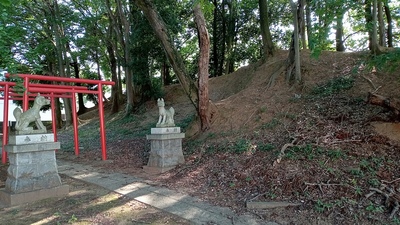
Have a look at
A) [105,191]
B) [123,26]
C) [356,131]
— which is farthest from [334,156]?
[123,26]

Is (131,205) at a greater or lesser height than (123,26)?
lesser

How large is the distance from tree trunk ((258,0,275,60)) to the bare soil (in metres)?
1.98

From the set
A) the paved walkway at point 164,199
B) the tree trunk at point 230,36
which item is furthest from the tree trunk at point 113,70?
the paved walkway at point 164,199

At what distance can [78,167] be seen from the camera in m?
7.43

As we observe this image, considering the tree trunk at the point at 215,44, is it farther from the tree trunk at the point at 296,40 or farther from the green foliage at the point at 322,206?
the green foliage at the point at 322,206

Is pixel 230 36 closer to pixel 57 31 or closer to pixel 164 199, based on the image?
pixel 57 31

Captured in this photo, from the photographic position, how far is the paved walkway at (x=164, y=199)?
3.71 metres

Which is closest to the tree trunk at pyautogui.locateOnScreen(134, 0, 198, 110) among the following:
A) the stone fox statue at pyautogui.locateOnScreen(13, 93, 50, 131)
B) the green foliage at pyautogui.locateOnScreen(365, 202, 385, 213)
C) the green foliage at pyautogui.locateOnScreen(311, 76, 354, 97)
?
the green foliage at pyautogui.locateOnScreen(311, 76, 354, 97)

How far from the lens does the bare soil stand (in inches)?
155

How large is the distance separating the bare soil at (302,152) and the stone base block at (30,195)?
182cm

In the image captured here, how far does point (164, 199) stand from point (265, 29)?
9359mm

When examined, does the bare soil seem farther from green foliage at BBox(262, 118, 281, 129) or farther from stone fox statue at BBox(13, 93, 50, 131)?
stone fox statue at BBox(13, 93, 50, 131)

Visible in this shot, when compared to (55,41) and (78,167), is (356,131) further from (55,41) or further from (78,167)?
(55,41)

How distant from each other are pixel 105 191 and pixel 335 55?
9.55 meters
